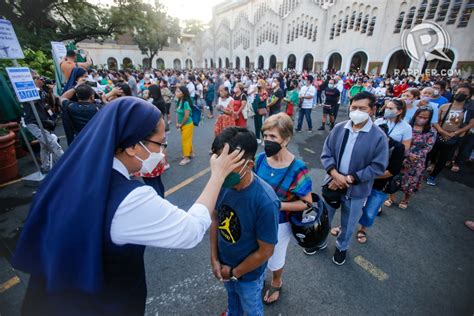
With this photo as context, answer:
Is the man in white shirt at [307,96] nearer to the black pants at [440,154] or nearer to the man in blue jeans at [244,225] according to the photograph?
the black pants at [440,154]

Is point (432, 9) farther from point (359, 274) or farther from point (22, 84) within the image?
point (22, 84)

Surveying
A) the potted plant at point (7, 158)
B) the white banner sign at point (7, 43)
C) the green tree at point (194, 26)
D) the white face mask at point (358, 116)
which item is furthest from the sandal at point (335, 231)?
the green tree at point (194, 26)

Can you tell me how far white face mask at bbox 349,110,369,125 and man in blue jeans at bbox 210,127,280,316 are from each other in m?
1.50

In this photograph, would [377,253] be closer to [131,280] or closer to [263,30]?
[131,280]

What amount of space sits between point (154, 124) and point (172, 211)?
48cm

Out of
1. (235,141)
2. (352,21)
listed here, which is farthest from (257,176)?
(352,21)

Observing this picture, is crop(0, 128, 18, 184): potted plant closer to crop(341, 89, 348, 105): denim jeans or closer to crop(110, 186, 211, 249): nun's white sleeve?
crop(110, 186, 211, 249): nun's white sleeve

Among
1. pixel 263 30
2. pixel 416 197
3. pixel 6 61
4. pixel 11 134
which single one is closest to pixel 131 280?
pixel 416 197

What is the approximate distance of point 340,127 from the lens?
2736 millimetres

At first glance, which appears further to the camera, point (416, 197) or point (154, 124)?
point (416, 197)

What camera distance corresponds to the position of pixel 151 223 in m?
1.05

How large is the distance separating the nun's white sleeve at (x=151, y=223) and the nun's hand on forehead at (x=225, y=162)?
0.91 ft

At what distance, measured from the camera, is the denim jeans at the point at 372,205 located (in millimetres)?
3074

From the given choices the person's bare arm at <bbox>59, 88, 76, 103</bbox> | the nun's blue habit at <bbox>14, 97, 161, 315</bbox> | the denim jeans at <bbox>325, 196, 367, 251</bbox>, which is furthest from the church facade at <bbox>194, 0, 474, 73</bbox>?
the nun's blue habit at <bbox>14, 97, 161, 315</bbox>
